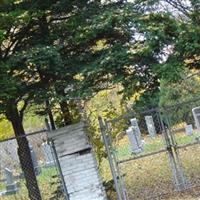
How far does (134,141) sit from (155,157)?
227 centimetres

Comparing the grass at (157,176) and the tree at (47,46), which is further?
the grass at (157,176)

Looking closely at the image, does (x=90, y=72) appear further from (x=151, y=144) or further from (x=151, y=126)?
(x=151, y=126)

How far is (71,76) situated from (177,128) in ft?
42.8

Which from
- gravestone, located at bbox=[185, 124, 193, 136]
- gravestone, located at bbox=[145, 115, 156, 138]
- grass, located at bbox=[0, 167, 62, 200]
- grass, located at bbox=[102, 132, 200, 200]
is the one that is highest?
gravestone, located at bbox=[145, 115, 156, 138]

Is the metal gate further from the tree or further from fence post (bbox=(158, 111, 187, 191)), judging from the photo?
the tree

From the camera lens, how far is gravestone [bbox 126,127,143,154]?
19.7m

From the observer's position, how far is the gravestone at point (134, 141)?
19.7 meters

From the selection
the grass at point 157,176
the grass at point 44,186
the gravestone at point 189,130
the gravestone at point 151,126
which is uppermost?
the gravestone at point 151,126

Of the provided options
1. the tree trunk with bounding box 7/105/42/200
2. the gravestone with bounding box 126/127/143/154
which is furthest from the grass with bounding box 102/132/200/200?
the tree trunk with bounding box 7/105/42/200

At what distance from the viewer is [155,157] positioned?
18109 mm

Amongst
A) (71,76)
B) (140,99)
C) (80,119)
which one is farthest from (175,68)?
(80,119)

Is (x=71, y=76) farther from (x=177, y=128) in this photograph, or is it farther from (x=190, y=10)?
(x=177, y=128)

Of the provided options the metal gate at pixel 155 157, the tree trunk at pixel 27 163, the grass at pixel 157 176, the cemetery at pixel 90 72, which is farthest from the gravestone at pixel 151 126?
the tree trunk at pixel 27 163

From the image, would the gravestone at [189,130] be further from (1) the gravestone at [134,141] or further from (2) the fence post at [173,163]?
(2) the fence post at [173,163]
